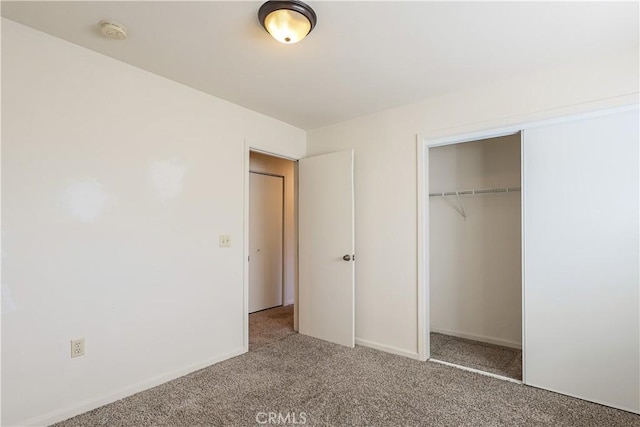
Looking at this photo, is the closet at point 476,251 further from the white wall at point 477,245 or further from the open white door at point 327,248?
the open white door at point 327,248

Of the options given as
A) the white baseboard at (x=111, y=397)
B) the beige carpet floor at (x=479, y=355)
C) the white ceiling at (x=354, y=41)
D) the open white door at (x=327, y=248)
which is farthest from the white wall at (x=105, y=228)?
the beige carpet floor at (x=479, y=355)

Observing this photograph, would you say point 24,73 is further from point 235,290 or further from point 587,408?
point 587,408

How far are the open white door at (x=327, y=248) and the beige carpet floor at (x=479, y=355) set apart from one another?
88 centimetres

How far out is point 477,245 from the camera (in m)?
3.50

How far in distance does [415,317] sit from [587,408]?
125 cm

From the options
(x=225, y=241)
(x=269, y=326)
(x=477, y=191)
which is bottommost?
(x=269, y=326)

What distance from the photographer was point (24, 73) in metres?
1.92

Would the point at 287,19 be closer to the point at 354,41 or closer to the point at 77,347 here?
the point at 354,41

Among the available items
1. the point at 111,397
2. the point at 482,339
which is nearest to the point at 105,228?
the point at 111,397

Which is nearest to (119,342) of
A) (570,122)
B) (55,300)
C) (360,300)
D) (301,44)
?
(55,300)

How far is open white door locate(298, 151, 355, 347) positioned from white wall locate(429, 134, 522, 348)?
3.61 feet

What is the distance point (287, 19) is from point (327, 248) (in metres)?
2.24

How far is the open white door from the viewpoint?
131 inches

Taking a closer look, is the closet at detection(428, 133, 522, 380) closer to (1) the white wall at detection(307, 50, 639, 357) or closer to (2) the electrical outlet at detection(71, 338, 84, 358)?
(1) the white wall at detection(307, 50, 639, 357)
